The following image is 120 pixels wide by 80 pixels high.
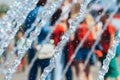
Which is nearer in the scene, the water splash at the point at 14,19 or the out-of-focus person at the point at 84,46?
the water splash at the point at 14,19

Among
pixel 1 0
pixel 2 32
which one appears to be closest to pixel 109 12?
pixel 2 32

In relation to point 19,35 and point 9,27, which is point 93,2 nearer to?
point 19,35

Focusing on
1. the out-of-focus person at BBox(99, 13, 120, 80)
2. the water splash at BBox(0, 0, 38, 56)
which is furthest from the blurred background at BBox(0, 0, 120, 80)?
the water splash at BBox(0, 0, 38, 56)

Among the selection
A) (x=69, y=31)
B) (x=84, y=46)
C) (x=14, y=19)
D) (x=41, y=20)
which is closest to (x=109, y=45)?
(x=84, y=46)

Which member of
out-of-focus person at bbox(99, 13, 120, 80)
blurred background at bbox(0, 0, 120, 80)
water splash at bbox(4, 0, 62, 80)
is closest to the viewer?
water splash at bbox(4, 0, 62, 80)

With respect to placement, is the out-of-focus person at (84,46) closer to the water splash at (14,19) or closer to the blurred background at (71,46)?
the blurred background at (71,46)

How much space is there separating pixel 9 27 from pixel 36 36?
0.80 feet

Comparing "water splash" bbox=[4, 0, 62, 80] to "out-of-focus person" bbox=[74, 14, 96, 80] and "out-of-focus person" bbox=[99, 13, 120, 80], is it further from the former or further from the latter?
"out-of-focus person" bbox=[99, 13, 120, 80]

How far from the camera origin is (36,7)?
4.19 metres

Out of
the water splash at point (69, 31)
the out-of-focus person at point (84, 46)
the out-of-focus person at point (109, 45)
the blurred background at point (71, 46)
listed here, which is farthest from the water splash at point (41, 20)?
the out-of-focus person at point (109, 45)

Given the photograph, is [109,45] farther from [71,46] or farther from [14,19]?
[14,19]

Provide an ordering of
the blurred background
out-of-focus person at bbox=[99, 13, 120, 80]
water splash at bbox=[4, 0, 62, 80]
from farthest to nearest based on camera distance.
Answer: out-of-focus person at bbox=[99, 13, 120, 80] < the blurred background < water splash at bbox=[4, 0, 62, 80]

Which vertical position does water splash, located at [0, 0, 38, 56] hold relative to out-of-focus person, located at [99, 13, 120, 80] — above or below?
above

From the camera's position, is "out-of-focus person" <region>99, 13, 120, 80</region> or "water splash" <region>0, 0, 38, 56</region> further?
"out-of-focus person" <region>99, 13, 120, 80</region>
